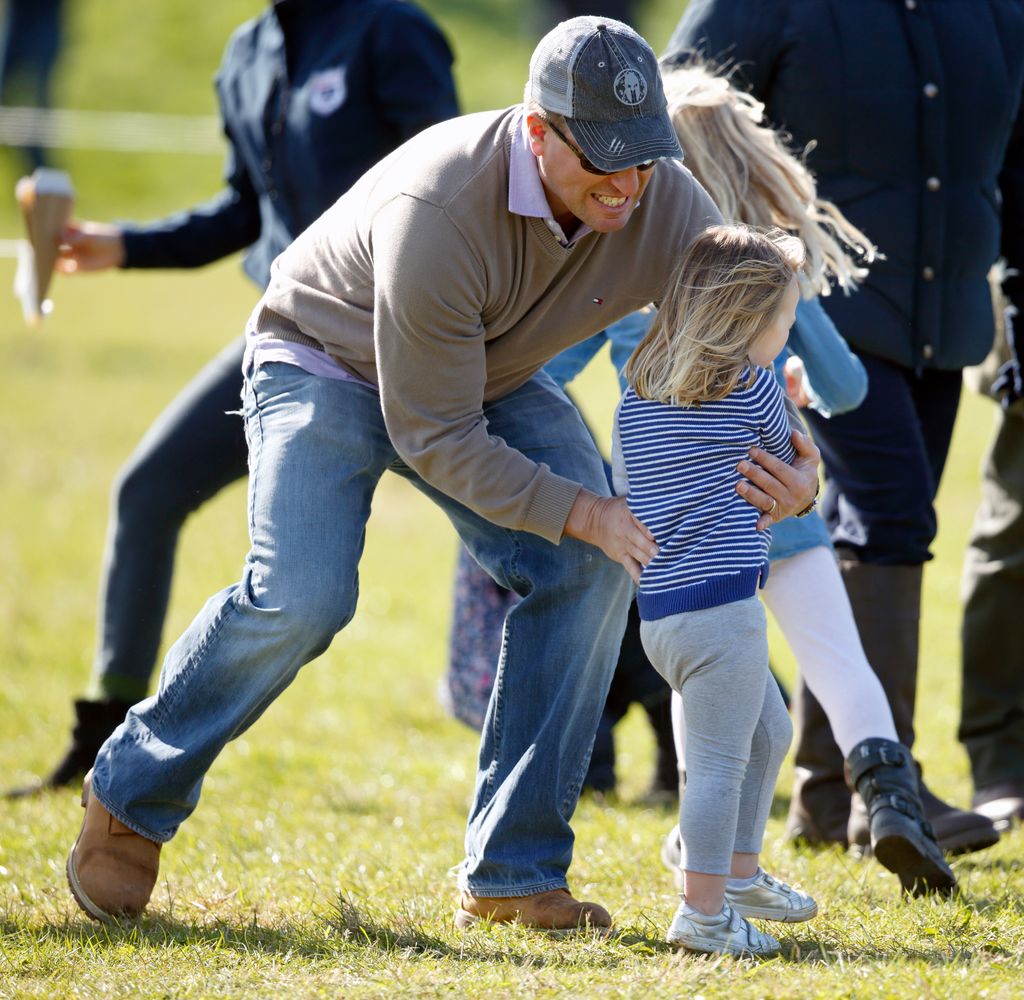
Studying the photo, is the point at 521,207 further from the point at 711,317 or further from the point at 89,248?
the point at 89,248

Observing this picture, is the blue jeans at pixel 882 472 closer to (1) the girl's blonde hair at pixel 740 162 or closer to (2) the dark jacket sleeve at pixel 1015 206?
(1) the girl's blonde hair at pixel 740 162

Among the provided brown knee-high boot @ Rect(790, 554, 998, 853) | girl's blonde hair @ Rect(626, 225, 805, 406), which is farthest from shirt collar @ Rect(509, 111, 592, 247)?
brown knee-high boot @ Rect(790, 554, 998, 853)

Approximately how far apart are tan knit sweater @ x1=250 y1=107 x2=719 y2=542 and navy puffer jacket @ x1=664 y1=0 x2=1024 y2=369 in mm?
961

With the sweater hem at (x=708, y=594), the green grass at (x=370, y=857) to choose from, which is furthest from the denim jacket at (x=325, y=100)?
the sweater hem at (x=708, y=594)

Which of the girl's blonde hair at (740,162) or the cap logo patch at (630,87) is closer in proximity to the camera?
the cap logo patch at (630,87)

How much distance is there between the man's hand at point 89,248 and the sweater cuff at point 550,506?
232 centimetres

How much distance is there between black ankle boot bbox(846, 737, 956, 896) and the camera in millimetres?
3684

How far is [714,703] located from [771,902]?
1.54ft

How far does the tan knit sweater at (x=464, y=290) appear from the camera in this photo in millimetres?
3225

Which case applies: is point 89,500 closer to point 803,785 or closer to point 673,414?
point 803,785

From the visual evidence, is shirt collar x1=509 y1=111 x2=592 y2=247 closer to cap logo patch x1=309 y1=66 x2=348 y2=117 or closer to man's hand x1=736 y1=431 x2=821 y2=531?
man's hand x1=736 y1=431 x2=821 y2=531

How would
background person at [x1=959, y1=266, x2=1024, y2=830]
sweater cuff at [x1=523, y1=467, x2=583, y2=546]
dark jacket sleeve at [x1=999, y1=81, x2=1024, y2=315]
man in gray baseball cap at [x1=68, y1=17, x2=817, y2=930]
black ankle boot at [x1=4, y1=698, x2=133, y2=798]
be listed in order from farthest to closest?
black ankle boot at [x1=4, y1=698, x2=133, y2=798] → background person at [x1=959, y1=266, x2=1024, y2=830] → dark jacket sleeve at [x1=999, y1=81, x2=1024, y2=315] → sweater cuff at [x1=523, y1=467, x2=583, y2=546] → man in gray baseball cap at [x1=68, y1=17, x2=817, y2=930]

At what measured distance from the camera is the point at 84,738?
5125 millimetres

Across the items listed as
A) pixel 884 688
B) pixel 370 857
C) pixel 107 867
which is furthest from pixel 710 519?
pixel 370 857
